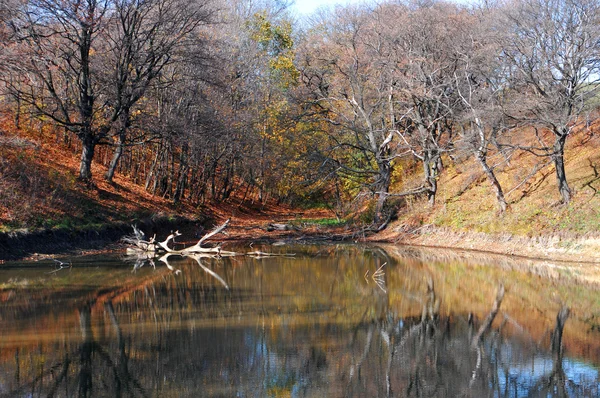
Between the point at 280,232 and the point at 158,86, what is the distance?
31.5 ft

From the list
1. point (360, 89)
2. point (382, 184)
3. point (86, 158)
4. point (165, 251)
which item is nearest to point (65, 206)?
point (86, 158)

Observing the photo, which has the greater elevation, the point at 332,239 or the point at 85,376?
the point at 332,239

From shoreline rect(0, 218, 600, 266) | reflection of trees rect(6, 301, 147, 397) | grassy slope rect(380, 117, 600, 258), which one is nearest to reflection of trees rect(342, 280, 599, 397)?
reflection of trees rect(6, 301, 147, 397)

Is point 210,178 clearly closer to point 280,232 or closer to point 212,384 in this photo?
point 280,232

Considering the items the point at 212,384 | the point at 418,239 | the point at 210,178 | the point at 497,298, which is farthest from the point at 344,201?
the point at 212,384

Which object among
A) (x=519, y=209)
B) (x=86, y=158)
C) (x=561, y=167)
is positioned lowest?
(x=519, y=209)

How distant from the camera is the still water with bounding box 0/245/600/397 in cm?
942

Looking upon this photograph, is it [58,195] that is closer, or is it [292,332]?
[292,332]

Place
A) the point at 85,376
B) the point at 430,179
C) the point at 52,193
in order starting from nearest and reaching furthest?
the point at 85,376
the point at 52,193
the point at 430,179

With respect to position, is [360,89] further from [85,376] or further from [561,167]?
[85,376]

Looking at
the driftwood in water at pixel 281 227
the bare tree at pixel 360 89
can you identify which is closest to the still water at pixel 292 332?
the driftwood in water at pixel 281 227

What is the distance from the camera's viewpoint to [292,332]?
493 inches

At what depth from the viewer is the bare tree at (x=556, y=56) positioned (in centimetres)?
2328

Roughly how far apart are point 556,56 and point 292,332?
17.1m
